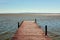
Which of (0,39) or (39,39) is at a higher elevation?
(39,39)

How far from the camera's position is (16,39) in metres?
12.5

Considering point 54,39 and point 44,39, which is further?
point 54,39

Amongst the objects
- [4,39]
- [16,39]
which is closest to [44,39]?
[16,39]

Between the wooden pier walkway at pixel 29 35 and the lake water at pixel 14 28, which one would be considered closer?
the wooden pier walkway at pixel 29 35

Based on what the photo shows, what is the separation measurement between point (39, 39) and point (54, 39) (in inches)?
248

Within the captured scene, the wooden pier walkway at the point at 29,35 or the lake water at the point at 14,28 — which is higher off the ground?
the wooden pier walkway at the point at 29,35

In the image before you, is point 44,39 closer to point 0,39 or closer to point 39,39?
point 39,39

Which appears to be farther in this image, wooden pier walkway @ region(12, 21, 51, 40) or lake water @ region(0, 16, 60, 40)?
lake water @ region(0, 16, 60, 40)

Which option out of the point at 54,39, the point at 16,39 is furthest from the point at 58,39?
the point at 16,39

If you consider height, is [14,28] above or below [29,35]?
below

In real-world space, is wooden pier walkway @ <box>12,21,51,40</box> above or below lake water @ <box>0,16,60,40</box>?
above

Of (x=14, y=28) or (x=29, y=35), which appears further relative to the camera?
(x=14, y=28)

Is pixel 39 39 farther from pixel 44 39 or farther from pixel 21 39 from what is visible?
pixel 21 39

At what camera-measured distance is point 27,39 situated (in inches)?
498
